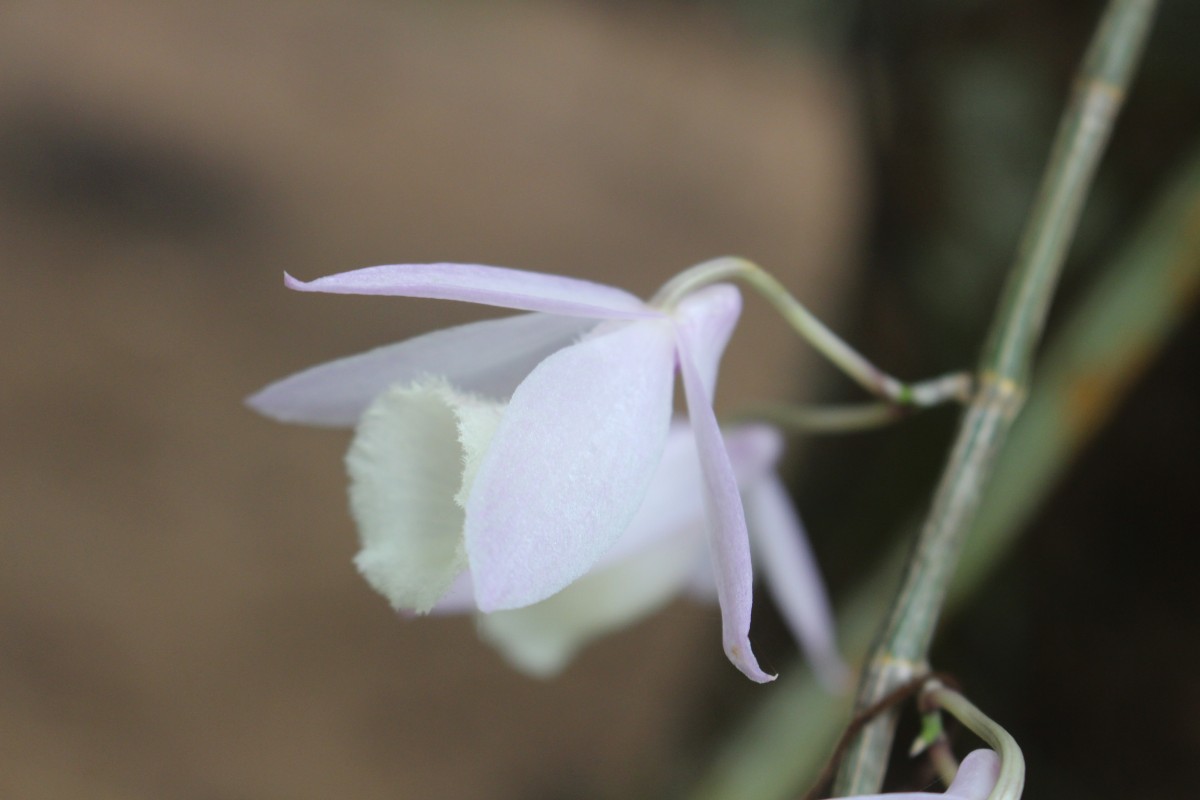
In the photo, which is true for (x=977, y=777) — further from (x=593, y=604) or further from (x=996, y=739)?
(x=593, y=604)

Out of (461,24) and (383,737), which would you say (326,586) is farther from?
(461,24)

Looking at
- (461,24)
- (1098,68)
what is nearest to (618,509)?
(1098,68)

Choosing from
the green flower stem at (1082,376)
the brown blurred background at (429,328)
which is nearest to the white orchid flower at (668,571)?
the green flower stem at (1082,376)

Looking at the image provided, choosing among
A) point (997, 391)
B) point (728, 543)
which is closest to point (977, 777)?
point (728, 543)

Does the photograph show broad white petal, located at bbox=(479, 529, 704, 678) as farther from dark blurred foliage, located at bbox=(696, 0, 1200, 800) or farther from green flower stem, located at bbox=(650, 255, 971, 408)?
dark blurred foliage, located at bbox=(696, 0, 1200, 800)

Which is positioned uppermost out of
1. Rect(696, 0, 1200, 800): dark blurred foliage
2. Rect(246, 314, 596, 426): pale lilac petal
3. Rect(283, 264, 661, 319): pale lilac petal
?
Rect(283, 264, 661, 319): pale lilac petal

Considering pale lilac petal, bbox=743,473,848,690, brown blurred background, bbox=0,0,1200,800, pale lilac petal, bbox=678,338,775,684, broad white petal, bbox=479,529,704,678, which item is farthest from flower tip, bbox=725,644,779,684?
brown blurred background, bbox=0,0,1200,800

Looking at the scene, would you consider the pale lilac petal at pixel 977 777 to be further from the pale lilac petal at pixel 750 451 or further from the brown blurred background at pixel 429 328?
the brown blurred background at pixel 429 328
